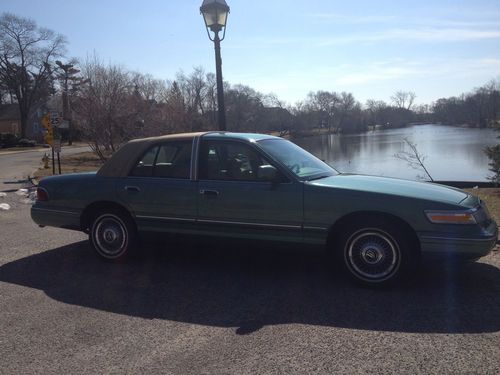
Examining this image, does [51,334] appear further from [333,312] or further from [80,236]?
[80,236]

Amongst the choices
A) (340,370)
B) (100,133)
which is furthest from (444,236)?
(100,133)

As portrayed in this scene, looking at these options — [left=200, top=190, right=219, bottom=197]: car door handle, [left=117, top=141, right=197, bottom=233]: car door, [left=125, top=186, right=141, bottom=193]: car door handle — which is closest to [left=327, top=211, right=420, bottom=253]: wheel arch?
[left=200, top=190, right=219, bottom=197]: car door handle

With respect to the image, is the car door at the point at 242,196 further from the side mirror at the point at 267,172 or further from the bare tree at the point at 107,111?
the bare tree at the point at 107,111

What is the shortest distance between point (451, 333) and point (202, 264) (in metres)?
3.04

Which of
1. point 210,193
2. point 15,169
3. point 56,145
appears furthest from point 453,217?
point 15,169

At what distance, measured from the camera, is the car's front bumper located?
443 cm

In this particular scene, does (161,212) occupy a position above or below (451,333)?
above

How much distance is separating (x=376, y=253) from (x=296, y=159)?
1.47m

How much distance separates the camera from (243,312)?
14.0ft

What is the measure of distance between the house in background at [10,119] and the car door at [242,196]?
289 ft

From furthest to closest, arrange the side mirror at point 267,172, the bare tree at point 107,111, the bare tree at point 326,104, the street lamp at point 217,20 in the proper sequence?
the bare tree at point 326,104 < the bare tree at point 107,111 < the street lamp at point 217,20 < the side mirror at point 267,172

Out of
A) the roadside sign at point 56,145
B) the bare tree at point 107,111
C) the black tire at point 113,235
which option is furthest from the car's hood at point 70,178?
the bare tree at point 107,111

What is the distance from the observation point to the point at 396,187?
16.4ft

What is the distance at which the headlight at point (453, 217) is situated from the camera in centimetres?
447
